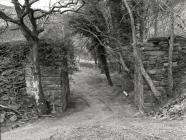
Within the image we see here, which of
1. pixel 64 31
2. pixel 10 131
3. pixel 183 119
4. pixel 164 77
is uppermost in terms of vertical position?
pixel 64 31

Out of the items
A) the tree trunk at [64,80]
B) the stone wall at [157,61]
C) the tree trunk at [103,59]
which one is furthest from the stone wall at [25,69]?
the tree trunk at [103,59]

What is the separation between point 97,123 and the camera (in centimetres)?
741

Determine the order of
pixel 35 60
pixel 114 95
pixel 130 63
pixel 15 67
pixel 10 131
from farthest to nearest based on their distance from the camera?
pixel 114 95 → pixel 130 63 → pixel 15 67 → pixel 35 60 → pixel 10 131

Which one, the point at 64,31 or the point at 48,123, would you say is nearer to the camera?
the point at 48,123

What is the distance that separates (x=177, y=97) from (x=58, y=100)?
439 centimetres

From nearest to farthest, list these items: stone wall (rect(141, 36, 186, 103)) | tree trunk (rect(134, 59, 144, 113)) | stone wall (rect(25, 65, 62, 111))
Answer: stone wall (rect(141, 36, 186, 103)) < tree trunk (rect(134, 59, 144, 113)) < stone wall (rect(25, 65, 62, 111))

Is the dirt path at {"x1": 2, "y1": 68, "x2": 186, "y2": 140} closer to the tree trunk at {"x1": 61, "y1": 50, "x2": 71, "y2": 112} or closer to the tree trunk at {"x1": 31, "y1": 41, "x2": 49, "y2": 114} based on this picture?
the tree trunk at {"x1": 61, "y1": 50, "x2": 71, "y2": 112}

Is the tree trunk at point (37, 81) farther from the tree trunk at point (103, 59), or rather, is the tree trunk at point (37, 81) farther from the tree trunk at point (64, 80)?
the tree trunk at point (103, 59)

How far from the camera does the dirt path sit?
Answer: 18.5 ft

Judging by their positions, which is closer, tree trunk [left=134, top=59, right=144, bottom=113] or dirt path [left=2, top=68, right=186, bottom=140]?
dirt path [left=2, top=68, right=186, bottom=140]

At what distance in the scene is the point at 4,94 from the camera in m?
10.8

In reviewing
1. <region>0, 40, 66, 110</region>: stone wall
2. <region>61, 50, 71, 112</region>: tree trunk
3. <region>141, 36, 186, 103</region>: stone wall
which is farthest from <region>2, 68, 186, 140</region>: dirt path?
<region>141, 36, 186, 103</region>: stone wall

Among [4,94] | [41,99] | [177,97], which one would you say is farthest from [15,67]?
[177,97]

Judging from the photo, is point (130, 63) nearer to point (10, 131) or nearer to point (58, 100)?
point (58, 100)
